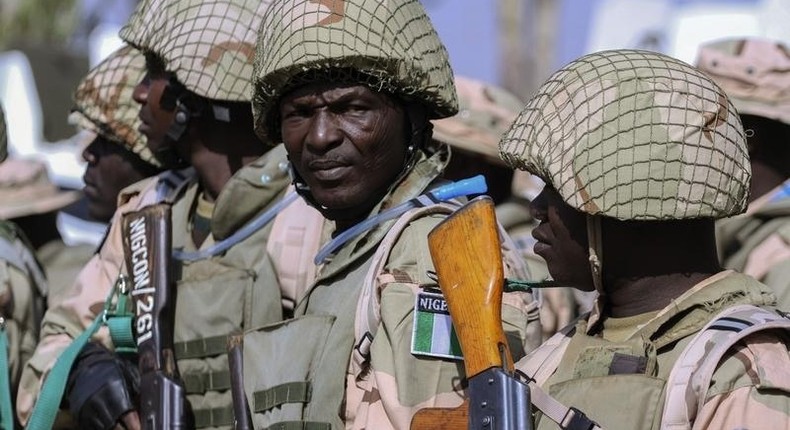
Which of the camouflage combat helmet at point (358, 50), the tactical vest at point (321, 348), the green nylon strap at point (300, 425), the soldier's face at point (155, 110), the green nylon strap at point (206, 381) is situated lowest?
the green nylon strap at point (206, 381)

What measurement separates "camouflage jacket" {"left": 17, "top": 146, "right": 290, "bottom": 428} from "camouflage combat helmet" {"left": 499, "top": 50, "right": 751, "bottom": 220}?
146cm

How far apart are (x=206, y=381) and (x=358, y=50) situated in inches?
53.2

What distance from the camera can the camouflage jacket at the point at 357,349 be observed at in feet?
12.5

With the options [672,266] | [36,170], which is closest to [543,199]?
[672,266]

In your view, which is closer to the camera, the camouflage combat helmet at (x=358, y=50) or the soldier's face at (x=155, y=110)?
the camouflage combat helmet at (x=358, y=50)

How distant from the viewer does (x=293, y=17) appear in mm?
4340

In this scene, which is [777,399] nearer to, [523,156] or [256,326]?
[523,156]

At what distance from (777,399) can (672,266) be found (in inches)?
19.8

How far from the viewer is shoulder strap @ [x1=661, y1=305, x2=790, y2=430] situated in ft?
10.7

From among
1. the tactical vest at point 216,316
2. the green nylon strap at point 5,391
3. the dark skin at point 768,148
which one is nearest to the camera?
the tactical vest at point 216,316

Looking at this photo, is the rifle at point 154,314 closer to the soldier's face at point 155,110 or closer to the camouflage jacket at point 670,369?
the soldier's face at point 155,110

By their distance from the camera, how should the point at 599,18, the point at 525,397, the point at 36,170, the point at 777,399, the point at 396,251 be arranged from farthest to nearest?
the point at 599,18, the point at 36,170, the point at 396,251, the point at 525,397, the point at 777,399

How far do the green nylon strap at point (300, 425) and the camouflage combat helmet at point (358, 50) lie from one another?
950 millimetres

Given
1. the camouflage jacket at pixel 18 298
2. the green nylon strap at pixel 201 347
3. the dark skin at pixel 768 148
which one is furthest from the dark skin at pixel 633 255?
the camouflage jacket at pixel 18 298
